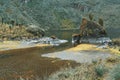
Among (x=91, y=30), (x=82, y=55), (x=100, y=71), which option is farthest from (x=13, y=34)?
(x=100, y=71)

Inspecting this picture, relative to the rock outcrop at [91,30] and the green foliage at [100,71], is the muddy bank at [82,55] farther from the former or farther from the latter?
the rock outcrop at [91,30]

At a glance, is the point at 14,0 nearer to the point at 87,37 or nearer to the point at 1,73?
the point at 87,37

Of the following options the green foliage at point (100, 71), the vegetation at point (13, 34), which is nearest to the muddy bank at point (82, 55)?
the green foliage at point (100, 71)

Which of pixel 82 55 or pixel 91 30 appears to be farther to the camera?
pixel 91 30

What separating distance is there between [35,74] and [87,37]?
43939mm

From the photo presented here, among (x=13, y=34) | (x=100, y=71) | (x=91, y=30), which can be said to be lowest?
(x=13, y=34)

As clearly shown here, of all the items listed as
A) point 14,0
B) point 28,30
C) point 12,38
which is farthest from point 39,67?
point 14,0

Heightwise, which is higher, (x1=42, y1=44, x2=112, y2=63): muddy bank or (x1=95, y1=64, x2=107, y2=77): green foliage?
(x1=95, y1=64, x2=107, y2=77): green foliage

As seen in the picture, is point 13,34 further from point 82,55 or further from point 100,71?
point 100,71

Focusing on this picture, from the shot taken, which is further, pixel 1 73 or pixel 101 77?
pixel 1 73

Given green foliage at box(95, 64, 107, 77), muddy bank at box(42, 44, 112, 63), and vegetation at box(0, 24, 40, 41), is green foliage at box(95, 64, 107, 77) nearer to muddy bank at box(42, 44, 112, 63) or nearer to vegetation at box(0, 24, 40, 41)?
muddy bank at box(42, 44, 112, 63)

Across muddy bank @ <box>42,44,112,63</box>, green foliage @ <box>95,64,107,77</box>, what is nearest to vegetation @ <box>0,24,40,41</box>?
muddy bank @ <box>42,44,112,63</box>

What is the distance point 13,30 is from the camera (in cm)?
9531

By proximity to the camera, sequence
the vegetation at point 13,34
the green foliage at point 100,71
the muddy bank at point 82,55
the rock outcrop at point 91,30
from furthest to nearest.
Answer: the vegetation at point 13,34 < the rock outcrop at point 91,30 < the muddy bank at point 82,55 < the green foliage at point 100,71
